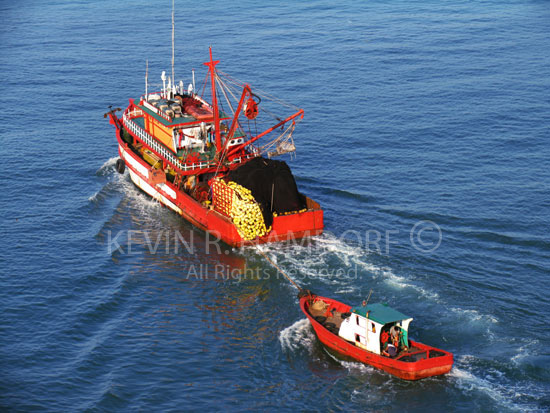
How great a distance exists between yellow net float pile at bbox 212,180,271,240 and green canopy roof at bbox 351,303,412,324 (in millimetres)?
17606

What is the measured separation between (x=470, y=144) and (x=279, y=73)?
40.2 m

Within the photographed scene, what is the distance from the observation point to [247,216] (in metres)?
64.4

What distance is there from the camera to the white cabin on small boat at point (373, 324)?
1882 inches

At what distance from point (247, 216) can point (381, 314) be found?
777 inches

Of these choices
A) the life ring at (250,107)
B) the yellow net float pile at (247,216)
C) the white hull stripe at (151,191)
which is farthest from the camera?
the white hull stripe at (151,191)

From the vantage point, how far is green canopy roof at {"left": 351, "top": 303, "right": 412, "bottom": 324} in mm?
47656

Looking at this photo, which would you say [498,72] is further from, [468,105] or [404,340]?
[404,340]

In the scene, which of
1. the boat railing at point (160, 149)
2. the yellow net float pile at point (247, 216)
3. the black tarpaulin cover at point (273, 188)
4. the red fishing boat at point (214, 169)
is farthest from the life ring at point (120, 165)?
the yellow net float pile at point (247, 216)

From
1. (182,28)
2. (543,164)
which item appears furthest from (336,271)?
(182,28)

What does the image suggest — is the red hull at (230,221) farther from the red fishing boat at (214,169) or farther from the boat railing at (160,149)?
the boat railing at (160,149)

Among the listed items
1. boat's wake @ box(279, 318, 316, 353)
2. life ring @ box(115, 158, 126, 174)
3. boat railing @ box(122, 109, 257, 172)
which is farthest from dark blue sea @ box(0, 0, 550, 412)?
boat railing @ box(122, 109, 257, 172)

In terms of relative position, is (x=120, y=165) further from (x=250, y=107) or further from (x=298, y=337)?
(x=298, y=337)

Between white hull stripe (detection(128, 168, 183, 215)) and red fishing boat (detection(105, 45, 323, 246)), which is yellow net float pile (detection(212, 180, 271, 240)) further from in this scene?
white hull stripe (detection(128, 168, 183, 215))

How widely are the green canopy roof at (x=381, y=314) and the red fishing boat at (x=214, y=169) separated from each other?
18121 mm
